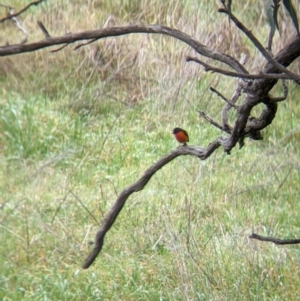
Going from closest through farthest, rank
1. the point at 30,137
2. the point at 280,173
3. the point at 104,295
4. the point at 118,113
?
1. the point at 104,295
2. the point at 280,173
3. the point at 30,137
4. the point at 118,113

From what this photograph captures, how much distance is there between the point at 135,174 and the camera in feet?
15.4

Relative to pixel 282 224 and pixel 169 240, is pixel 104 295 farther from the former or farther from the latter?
pixel 282 224

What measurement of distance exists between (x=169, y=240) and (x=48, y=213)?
90 centimetres

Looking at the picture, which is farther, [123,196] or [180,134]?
[180,134]

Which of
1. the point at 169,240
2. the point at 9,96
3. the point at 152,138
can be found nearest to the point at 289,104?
the point at 152,138

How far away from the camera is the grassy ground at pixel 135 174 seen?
3.35 m

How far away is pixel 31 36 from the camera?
20.7 feet

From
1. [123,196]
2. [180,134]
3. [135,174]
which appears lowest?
[123,196]

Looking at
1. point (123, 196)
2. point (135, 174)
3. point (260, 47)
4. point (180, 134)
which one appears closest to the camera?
point (260, 47)

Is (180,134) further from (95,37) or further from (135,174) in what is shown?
(95,37)

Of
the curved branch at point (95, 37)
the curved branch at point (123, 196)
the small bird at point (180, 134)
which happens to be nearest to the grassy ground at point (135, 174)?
the small bird at point (180, 134)

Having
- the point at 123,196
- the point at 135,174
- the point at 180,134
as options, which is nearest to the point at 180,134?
the point at 180,134

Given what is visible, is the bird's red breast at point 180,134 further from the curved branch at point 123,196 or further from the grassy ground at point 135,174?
the curved branch at point 123,196

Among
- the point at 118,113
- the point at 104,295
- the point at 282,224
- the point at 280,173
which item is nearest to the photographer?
the point at 104,295
